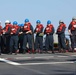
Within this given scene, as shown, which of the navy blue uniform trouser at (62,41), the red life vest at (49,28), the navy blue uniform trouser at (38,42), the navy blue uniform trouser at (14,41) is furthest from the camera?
the navy blue uniform trouser at (38,42)

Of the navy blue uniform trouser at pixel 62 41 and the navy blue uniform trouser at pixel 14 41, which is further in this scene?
the navy blue uniform trouser at pixel 62 41

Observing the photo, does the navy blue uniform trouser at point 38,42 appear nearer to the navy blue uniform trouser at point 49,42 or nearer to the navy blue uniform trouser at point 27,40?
the navy blue uniform trouser at point 49,42

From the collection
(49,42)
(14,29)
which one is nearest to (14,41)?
(14,29)

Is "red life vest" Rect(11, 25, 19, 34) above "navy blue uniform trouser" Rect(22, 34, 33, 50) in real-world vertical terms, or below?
above

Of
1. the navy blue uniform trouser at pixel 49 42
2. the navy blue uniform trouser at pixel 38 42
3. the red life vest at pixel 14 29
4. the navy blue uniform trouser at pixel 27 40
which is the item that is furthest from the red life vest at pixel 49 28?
the red life vest at pixel 14 29

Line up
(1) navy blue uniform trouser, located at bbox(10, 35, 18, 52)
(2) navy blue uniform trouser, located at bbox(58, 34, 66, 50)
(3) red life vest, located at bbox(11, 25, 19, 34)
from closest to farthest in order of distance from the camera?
(3) red life vest, located at bbox(11, 25, 19, 34) → (1) navy blue uniform trouser, located at bbox(10, 35, 18, 52) → (2) navy blue uniform trouser, located at bbox(58, 34, 66, 50)

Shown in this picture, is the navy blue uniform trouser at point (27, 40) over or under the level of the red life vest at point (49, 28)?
under

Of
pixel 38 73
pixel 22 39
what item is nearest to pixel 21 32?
pixel 22 39

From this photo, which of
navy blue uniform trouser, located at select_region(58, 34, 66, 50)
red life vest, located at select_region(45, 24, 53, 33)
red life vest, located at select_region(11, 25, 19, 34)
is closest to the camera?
red life vest, located at select_region(11, 25, 19, 34)

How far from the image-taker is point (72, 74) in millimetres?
9703

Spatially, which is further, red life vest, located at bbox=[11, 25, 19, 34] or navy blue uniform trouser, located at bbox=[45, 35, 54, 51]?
navy blue uniform trouser, located at bbox=[45, 35, 54, 51]

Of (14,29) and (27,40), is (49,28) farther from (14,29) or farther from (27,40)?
(14,29)

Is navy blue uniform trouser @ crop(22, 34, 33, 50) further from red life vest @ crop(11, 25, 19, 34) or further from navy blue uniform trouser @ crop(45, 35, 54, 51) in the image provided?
navy blue uniform trouser @ crop(45, 35, 54, 51)

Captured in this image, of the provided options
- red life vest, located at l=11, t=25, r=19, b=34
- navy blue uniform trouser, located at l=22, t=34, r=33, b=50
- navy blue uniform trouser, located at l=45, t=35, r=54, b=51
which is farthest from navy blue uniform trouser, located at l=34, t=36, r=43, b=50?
red life vest, located at l=11, t=25, r=19, b=34
